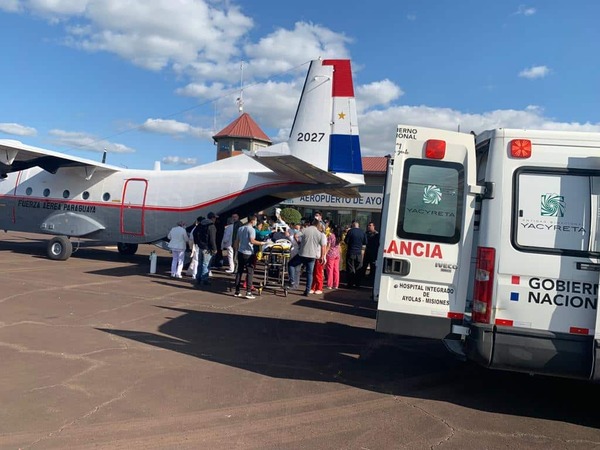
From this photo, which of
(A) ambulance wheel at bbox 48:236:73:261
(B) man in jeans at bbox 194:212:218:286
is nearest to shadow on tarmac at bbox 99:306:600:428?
(B) man in jeans at bbox 194:212:218:286

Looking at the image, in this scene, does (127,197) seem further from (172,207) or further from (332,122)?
(332,122)

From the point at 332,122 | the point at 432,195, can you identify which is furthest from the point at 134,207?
the point at 432,195

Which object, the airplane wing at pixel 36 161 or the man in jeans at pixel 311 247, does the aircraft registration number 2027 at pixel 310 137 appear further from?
the airplane wing at pixel 36 161

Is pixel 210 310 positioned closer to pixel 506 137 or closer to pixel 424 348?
pixel 424 348

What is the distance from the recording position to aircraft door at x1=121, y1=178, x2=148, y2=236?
15.6 metres

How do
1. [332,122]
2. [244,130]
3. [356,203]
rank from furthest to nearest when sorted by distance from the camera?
[244,130], [356,203], [332,122]

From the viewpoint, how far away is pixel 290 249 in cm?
1241

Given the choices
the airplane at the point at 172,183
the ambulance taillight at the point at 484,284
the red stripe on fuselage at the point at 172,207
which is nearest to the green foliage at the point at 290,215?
the airplane at the point at 172,183

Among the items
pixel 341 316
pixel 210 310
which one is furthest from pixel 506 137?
pixel 210 310

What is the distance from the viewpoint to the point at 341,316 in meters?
9.78

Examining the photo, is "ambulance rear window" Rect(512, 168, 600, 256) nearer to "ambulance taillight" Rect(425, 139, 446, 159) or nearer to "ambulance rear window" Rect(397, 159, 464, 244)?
"ambulance rear window" Rect(397, 159, 464, 244)

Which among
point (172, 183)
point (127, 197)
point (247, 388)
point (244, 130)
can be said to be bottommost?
point (247, 388)

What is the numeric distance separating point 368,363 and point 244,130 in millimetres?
56969

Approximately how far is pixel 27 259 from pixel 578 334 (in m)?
15.9
